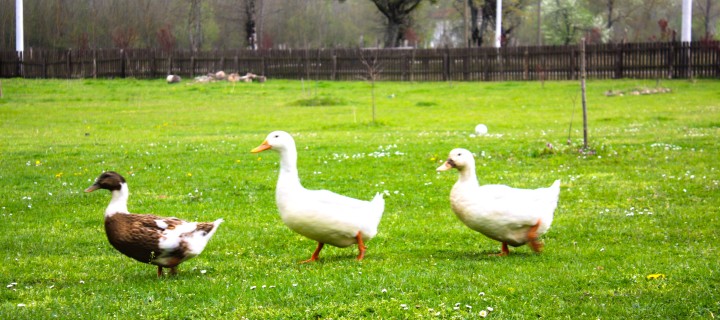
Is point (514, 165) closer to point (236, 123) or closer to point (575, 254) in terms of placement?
point (575, 254)

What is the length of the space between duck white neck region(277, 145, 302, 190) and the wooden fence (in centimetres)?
3744

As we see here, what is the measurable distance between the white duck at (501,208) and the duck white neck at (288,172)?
61.5 inches

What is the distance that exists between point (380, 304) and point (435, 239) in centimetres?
323

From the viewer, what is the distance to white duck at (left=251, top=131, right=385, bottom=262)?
7.84 meters

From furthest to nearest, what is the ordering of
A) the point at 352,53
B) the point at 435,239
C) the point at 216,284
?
the point at 352,53 → the point at 435,239 → the point at 216,284

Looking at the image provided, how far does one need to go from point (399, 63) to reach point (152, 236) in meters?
43.1

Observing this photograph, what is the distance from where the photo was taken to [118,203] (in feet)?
24.4

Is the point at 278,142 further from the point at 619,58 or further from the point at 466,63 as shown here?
the point at 466,63

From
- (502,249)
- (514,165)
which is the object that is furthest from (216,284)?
(514,165)

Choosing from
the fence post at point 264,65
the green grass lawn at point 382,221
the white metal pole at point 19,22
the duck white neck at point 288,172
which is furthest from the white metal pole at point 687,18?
the duck white neck at point 288,172

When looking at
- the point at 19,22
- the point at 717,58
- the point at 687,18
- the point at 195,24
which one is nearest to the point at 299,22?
the point at 195,24

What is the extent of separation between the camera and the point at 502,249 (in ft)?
28.1

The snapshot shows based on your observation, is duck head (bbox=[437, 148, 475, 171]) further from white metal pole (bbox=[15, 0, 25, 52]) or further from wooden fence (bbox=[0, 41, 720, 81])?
white metal pole (bbox=[15, 0, 25, 52])

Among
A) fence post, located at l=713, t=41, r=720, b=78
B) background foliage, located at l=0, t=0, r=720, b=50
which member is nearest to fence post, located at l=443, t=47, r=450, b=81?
background foliage, located at l=0, t=0, r=720, b=50
